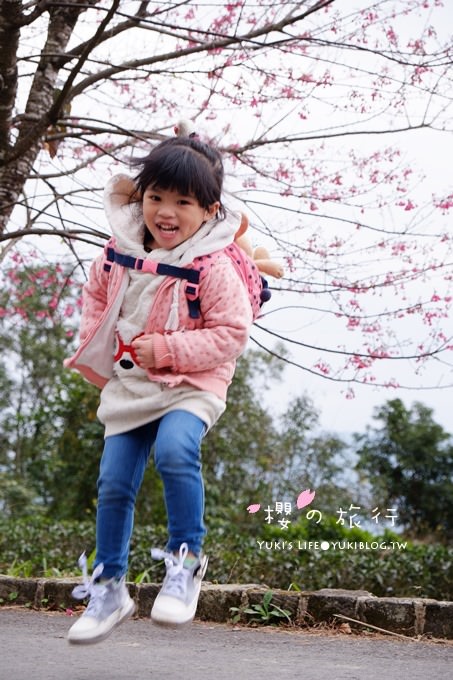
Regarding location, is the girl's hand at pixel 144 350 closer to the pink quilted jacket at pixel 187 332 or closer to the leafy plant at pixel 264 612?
the pink quilted jacket at pixel 187 332

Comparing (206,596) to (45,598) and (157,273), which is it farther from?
Result: (157,273)

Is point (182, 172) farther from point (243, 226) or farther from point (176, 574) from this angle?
point (176, 574)

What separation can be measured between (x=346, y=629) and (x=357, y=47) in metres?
2.73

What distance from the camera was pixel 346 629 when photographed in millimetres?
4062

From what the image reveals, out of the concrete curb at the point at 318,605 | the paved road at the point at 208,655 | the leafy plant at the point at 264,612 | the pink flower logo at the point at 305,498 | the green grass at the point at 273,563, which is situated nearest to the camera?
the paved road at the point at 208,655

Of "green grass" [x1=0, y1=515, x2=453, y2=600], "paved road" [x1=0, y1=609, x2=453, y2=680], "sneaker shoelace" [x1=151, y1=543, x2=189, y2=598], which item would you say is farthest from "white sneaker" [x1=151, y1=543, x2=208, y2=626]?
"green grass" [x1=0, y1=515, x2=453, y2=600]

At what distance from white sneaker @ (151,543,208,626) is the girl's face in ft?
2.65

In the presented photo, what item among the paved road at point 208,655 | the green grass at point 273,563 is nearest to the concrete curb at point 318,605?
the paved road at point 208,655

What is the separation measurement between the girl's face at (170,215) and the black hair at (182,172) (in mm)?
17

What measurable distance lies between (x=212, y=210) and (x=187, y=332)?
36cm

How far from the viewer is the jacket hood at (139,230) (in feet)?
7.64

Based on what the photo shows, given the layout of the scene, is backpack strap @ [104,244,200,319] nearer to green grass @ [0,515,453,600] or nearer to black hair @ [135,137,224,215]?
black hair @ [135,137,224,215]

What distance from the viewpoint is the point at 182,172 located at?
225cm

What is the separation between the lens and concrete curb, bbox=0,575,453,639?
159 inches
